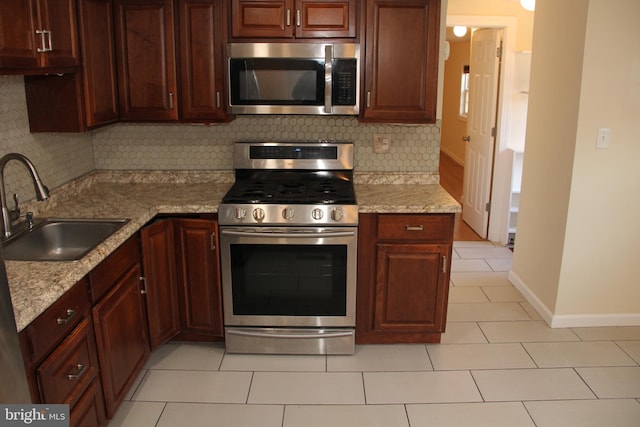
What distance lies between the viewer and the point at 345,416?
265 centimetres

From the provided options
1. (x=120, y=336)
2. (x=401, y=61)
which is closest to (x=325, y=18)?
(x=401, y=61)

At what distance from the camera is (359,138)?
11.6 ft

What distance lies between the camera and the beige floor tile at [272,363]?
307cm

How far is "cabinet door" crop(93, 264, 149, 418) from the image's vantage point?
7.78 feet

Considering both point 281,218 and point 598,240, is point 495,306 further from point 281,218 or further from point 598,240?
point 281,218

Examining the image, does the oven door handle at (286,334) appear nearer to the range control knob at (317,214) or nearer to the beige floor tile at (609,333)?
the range control knob at (317,214)

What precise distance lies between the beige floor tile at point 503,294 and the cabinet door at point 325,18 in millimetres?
2104

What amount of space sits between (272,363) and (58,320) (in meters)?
1.40

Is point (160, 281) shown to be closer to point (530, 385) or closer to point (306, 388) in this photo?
point (306, 388)

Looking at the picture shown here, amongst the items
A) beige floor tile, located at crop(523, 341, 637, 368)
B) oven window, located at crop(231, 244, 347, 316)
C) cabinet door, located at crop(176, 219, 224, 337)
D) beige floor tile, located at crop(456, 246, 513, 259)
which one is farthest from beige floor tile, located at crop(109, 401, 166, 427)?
beige floor tile, located at crop(456, 246, 513, 259)

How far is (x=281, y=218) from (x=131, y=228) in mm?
763

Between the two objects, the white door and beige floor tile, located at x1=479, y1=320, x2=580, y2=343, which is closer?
beige floor tile, located at x1=479, y1=320, x2=580, y2=343

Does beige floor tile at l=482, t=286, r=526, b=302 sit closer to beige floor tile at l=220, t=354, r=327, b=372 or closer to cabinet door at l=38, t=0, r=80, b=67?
beige floor tile at l=220, t=354, r=327, b=372

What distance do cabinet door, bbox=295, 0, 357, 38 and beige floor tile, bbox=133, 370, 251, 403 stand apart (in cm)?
188
